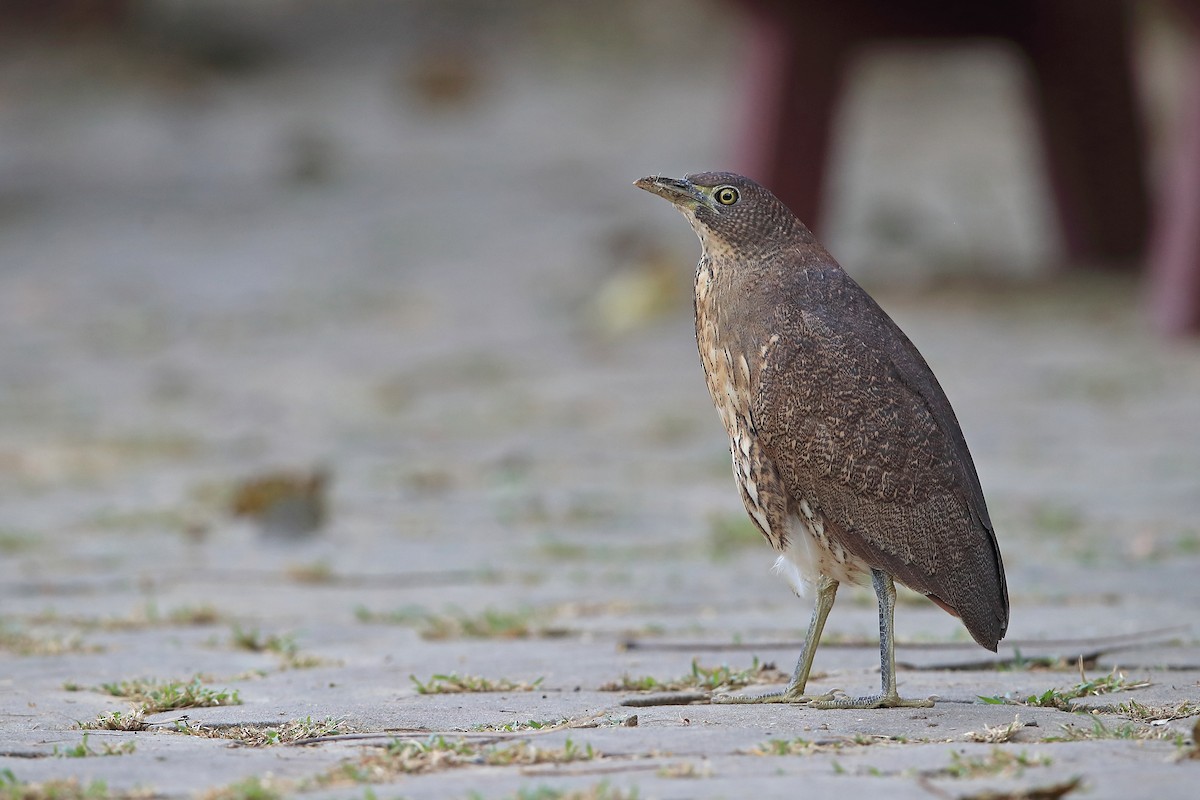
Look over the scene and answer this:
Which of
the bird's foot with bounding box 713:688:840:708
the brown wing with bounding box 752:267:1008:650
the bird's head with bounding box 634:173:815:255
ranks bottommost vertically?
the bird's foot with bounding box 713:688:840:708

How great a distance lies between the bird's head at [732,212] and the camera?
4020 millimetres

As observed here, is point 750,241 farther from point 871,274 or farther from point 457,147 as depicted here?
point 457,147

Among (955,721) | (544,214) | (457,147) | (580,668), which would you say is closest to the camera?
(955,721)

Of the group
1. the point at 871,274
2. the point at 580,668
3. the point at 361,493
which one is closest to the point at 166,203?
the point at 871,274

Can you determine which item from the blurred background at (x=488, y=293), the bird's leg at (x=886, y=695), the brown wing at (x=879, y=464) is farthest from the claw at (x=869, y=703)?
the blurred background at (x=488, y=293)

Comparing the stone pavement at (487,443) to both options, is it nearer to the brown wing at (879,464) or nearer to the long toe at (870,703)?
the long toe at (870,703)

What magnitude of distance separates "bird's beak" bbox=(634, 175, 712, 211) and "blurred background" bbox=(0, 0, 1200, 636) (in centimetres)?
159

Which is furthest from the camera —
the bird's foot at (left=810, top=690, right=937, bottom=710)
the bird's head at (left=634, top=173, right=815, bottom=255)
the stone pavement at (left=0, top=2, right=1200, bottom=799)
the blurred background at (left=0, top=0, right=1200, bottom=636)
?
the blurred background at (left=0, top=0, right=1200, bottom=636)

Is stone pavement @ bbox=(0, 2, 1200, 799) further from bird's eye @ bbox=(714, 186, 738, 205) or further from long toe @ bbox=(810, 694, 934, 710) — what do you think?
bird's eye @ bbox=(714, 186, 738, 205)

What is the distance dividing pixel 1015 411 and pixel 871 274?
3931 mm

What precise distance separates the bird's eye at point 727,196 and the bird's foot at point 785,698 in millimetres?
1093

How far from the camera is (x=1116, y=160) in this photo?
12734mm

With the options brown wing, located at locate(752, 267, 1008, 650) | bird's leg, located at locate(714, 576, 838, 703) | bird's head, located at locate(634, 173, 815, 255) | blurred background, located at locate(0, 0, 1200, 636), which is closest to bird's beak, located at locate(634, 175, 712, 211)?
bird's head, located at locate(634, 173, 815, 255)

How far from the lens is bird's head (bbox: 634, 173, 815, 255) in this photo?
4020 mm
